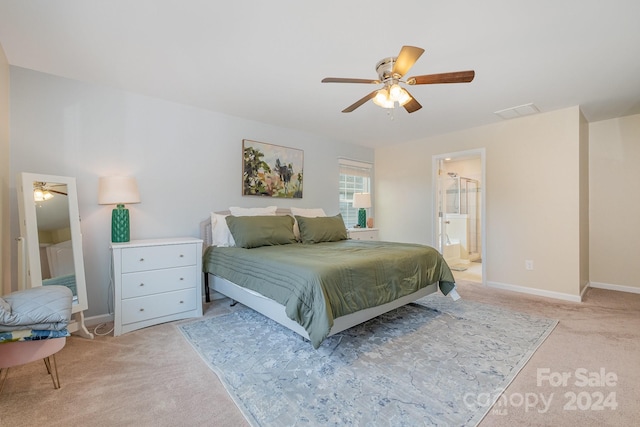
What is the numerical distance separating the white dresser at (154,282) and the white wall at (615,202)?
17.5ft

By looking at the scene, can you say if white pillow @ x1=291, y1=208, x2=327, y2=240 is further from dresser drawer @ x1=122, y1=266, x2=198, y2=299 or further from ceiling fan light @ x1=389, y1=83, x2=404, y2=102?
ceiling fan light @ x1=389, y1=83, x2=404, y2=102

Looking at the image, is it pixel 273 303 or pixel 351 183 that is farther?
pixel 351 183

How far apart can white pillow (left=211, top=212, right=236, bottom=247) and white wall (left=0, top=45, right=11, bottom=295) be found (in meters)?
1.66

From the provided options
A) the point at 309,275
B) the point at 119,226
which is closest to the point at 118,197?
the point at 119,226

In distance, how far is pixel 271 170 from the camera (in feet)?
13.3

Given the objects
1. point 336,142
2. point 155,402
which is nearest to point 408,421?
point 155,402

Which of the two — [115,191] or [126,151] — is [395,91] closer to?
[115,191]

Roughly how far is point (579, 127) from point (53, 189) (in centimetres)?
553

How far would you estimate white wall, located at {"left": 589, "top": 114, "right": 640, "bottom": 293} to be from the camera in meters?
3.73

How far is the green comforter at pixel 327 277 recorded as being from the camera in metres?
1.94

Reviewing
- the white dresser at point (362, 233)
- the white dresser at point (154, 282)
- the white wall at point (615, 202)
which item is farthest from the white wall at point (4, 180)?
the white wall at point (615, 202)

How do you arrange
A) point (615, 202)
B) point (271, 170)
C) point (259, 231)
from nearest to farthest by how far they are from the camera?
point (259, 231), point (615, 202), point (271, 170)

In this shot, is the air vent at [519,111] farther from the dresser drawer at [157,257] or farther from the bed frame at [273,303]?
the dresser drawer at [157,257]

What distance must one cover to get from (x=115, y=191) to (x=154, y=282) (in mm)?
929
